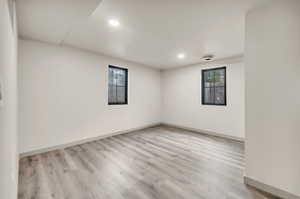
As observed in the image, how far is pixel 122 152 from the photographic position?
118 inches

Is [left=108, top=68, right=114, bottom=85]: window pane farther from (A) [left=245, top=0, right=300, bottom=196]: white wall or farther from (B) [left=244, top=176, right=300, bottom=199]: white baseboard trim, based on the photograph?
(B) [left=244, top=176, right=300, bottom=199]: white baseboard trim

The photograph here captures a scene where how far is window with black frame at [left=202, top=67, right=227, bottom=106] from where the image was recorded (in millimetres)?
4352

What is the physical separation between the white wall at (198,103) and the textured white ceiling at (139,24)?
1.01 meters

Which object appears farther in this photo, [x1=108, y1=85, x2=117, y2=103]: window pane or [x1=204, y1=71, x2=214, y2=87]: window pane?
[x1=204, y1=71, x2=214, y2=87]: window pane

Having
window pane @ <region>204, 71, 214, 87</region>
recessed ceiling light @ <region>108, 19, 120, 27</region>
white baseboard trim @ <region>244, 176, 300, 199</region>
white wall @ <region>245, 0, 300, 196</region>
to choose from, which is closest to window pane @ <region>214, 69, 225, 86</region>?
window pane @ <region>204, 71, 214, 87</region>

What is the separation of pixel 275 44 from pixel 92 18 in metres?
2.56

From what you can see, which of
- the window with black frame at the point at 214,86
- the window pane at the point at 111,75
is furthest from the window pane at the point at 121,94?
the window with black frame at the point at 214,86

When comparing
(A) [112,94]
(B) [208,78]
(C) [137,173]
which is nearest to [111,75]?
(A) [112,94]

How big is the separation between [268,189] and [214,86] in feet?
10.7

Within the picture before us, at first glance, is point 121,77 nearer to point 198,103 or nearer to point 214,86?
point 198,103

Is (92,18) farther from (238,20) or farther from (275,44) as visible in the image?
(275,44)

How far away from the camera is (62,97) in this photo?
3.21 meters

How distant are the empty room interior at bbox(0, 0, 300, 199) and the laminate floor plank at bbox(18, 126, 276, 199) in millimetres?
19

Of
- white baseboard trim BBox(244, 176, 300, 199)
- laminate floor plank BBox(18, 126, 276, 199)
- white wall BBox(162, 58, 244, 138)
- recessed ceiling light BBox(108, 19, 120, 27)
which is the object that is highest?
recessed ceiling light BBox(108, 19, 120, 27)
